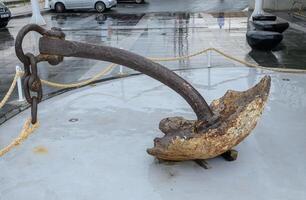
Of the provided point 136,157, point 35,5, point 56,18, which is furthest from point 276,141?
point 56,18

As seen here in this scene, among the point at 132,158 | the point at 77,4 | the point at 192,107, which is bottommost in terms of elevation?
the point at 132,158

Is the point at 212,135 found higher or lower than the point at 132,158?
higher

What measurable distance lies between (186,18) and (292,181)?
58.8 ft

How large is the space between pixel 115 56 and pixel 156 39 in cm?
1109

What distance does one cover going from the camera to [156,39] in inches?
609

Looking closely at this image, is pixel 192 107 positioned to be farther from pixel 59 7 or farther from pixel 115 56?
pixel 59 7

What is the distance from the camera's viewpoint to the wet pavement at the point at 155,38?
35.6 feet

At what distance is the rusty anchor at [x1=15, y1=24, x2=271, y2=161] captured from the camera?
4.48 metres

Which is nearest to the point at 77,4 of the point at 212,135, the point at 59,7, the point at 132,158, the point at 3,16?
the point at 59,7

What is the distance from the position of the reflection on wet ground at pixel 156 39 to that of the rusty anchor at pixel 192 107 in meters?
4.43

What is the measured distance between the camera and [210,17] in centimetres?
2195

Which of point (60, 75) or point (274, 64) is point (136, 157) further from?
point (274, 64)

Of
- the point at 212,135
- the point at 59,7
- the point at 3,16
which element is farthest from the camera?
the point at 59,7

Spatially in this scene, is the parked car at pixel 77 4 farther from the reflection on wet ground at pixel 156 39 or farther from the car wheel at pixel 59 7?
the reflection on wet ground at pixel 156 39
